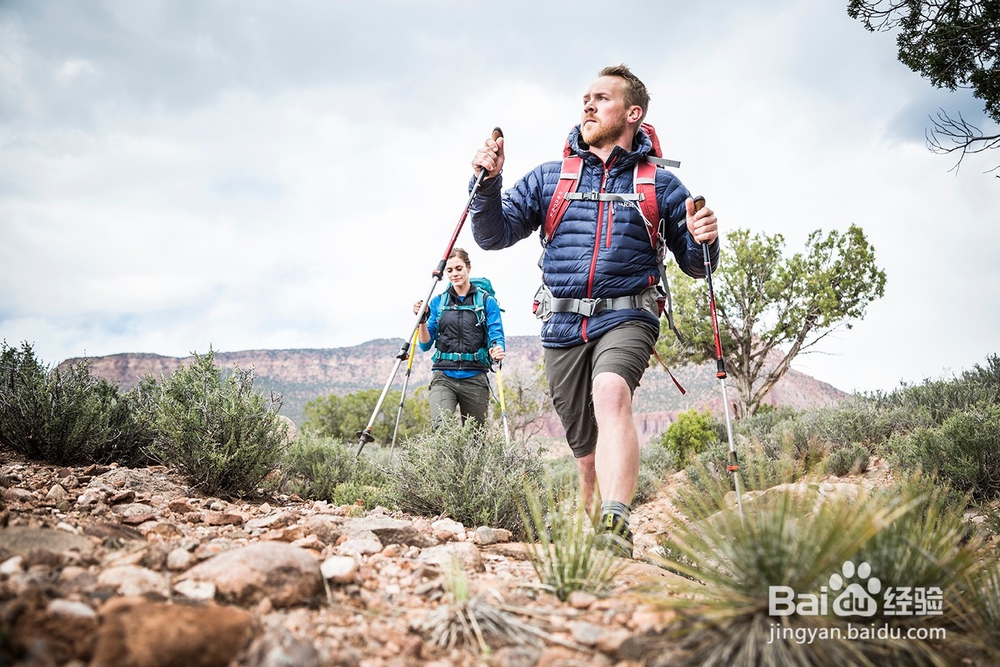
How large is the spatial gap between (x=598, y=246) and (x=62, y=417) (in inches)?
193

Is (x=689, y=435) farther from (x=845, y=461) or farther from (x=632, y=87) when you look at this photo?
(x=632, y=87)

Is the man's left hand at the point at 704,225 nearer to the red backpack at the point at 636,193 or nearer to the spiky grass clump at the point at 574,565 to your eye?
the red backpack at the point at 636,193

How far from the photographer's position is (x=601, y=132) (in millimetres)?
3926

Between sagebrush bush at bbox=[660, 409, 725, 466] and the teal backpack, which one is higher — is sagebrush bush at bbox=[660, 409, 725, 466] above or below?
below

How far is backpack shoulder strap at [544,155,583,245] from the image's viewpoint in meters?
3.98

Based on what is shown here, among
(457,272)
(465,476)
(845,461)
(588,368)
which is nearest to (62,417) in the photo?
(465,476)

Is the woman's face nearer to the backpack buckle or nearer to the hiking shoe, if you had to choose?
the backpack buckle

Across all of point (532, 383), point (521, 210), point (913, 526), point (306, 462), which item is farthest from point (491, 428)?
point (532, 383)

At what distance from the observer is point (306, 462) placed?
798 centimetres

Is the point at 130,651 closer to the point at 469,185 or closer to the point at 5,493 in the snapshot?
the point at 5,493

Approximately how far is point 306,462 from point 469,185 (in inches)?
206

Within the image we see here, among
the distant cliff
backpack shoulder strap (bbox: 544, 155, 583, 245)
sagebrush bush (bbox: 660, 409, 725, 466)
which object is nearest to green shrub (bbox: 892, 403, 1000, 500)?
backpack shoulder strap (bbox: 544, 155, 583, 245)

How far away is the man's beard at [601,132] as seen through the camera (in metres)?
3.92

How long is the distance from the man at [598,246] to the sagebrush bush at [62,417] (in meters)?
3.99
